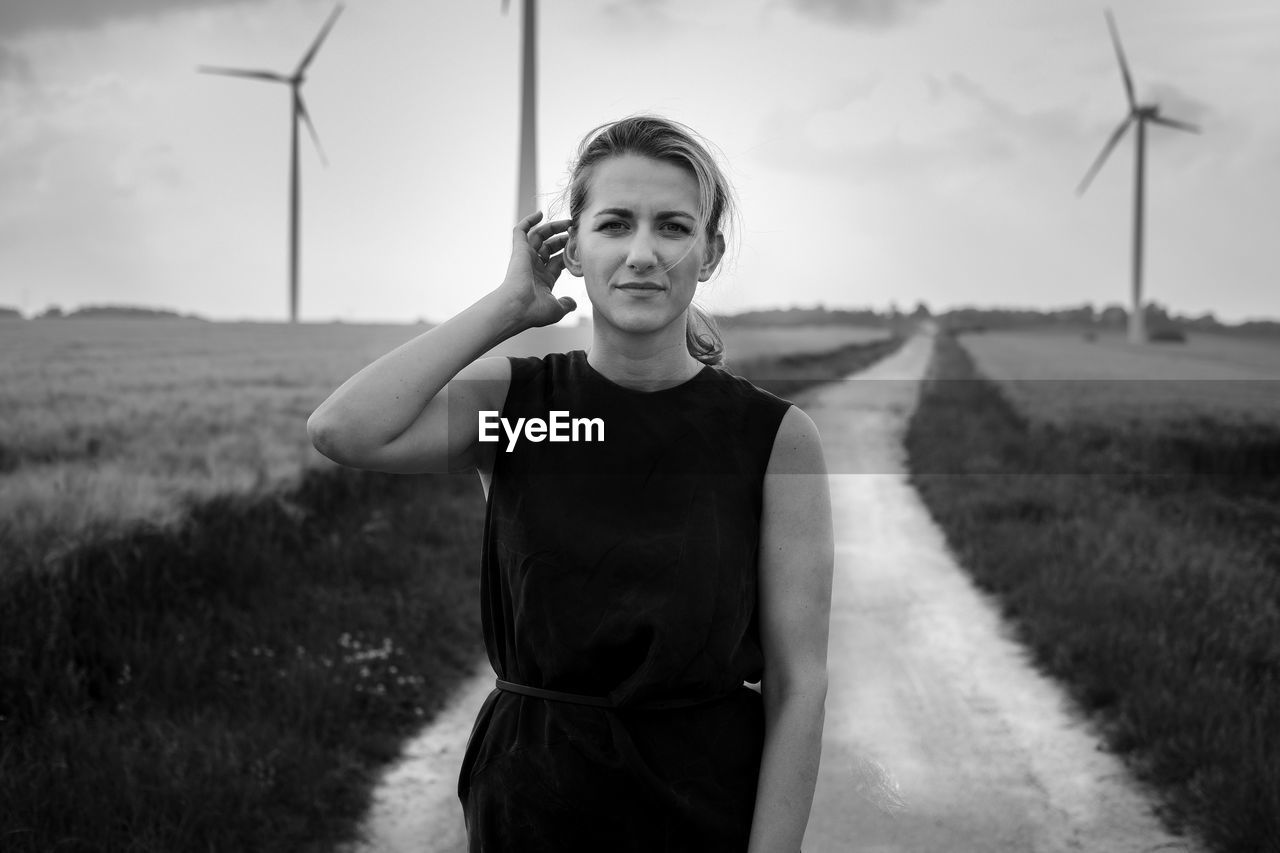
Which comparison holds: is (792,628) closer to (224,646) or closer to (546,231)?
(546,231)

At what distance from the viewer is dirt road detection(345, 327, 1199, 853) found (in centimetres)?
413

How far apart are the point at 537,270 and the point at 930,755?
3702mm

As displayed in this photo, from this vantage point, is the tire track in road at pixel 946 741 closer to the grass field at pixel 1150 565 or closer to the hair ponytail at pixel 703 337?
the grass field at pixel 1150 565

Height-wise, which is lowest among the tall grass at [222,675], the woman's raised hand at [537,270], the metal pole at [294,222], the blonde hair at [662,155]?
the tall grass at [222,675]

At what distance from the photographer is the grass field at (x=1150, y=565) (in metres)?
4.57

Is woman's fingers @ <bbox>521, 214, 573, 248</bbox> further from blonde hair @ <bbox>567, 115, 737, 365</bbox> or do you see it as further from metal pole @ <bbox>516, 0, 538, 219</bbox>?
metal pole @ <bbox>516, 0, 538, 219</bbox>

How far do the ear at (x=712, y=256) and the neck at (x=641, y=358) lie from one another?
0.12 meters

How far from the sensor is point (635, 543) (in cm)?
184

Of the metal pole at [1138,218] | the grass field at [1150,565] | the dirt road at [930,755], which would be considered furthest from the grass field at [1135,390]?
the dirt road at [930,755]

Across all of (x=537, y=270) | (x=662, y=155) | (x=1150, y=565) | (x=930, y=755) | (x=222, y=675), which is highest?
(x=662, y=155)

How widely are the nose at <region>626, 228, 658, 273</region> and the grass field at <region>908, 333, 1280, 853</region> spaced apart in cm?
340

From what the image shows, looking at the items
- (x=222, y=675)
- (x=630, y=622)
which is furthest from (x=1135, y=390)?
(x=630, y=622)

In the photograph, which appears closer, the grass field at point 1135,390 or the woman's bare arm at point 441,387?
the woman's bare arm at point 441,387

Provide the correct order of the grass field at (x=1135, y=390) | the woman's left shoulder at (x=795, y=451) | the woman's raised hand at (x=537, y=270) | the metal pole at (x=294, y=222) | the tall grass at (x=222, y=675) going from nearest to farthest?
the woman's left shoulder at (x=795, y=451), the woman's raised hand at (x=537, y=270), the tall grass at (x=222, y=675), the grass field at (x=1135, y=390), the metal pole at (x=294, y=222)
